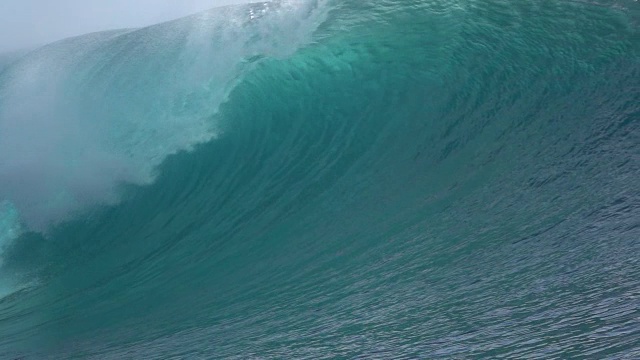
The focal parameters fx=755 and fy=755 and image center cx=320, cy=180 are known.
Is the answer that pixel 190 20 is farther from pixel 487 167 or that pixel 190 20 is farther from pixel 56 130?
pixel 487 167

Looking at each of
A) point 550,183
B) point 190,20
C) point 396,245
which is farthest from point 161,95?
point 550,183

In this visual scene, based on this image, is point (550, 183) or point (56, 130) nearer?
point (550, 183)

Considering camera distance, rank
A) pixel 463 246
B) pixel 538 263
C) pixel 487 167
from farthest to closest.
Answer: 1. pixel 487 167
2. pixel 463 246
3. pixel 538 263

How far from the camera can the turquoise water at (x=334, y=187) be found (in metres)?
6.25

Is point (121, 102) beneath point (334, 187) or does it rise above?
above

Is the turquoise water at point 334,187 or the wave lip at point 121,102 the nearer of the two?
the turquoise water at point 334,187

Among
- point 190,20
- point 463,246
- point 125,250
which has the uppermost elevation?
point 190,20

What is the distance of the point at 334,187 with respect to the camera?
888cm

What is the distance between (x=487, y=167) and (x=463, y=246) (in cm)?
139

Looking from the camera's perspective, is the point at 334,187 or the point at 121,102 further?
the point at 121,102

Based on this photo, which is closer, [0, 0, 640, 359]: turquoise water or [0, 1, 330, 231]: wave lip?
[0, 0, 640, 359]: turquoise water

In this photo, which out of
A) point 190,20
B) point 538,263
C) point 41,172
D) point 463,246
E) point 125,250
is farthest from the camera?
point 190,20

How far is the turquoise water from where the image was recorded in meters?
6.25

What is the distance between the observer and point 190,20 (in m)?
13.8
